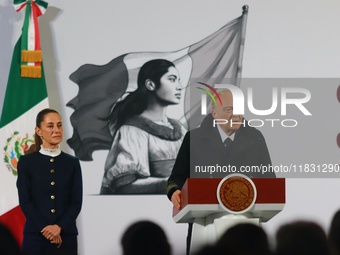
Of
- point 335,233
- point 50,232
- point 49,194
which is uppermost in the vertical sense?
point 335,233

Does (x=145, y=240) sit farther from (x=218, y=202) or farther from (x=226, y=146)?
(x=226, y=146)

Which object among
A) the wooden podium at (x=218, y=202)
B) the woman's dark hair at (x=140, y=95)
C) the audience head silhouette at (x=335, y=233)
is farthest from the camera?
the woman's dark hair at (x=140, y=95)

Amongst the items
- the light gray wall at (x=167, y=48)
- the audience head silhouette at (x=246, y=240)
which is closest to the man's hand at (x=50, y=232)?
the light gray wall at (x=167, y=48)

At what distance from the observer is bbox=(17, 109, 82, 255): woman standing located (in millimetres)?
6234

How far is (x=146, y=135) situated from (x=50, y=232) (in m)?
2.74

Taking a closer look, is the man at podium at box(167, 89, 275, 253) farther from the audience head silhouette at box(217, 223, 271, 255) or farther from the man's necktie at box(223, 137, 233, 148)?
the audience head silhouette at box(217, 223, 271, 255)

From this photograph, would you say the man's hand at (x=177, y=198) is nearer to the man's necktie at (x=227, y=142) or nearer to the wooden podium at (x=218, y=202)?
the wooden podium at (x=218, y=202)

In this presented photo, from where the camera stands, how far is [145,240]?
11.5 feet

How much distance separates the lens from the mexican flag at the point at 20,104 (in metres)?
8.37

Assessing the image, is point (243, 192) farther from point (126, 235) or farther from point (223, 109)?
point (126, 235)

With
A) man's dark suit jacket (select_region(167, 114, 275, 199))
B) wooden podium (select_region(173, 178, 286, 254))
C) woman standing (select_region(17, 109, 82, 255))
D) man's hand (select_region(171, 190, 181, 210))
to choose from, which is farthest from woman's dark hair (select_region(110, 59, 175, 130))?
wooden podium (select_region(173, 178, 286, 254))

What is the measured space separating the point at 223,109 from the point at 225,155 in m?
0.30

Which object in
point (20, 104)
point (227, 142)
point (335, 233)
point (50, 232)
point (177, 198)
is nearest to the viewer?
point (335, 233)

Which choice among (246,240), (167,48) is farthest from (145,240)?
(167,48)
